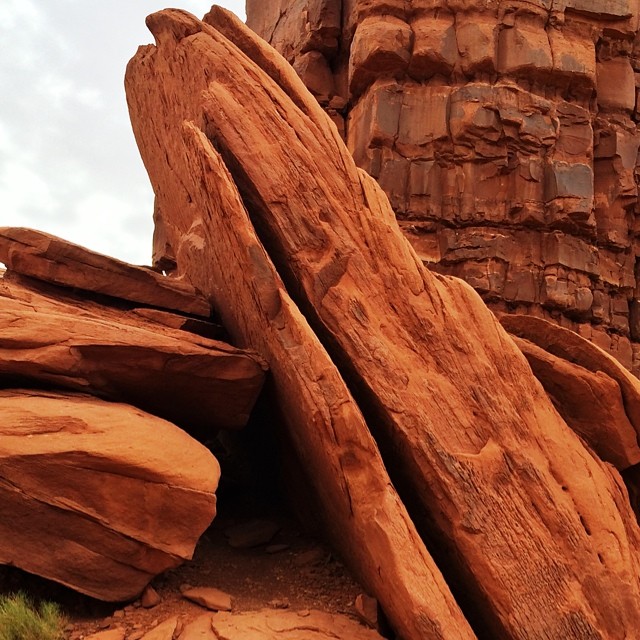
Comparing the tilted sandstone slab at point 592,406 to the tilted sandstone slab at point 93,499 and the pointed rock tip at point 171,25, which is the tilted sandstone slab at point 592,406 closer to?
the tilted sandstone slab at point 93,499

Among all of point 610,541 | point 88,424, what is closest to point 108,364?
point 88,424

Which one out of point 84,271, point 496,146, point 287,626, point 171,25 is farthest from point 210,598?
point 496,146

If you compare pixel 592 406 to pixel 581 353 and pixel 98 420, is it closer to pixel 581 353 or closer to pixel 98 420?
pixel 581 353

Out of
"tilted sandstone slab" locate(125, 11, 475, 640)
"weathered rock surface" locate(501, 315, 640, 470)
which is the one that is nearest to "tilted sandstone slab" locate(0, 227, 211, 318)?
"tilted sandstone slab" locate(125, 11, 475, 640)

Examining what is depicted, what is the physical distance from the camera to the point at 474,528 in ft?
17.7

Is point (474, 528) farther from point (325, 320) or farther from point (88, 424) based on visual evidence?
point (88, 424)

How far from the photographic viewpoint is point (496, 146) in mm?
15875

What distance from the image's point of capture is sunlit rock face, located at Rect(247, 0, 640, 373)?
15578 mm

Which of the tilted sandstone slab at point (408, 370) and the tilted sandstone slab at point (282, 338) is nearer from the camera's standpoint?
the tilted sandstone slab at point (282, 338)

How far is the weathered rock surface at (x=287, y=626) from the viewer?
16.5 ft

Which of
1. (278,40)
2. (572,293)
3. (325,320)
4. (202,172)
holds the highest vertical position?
(278,40)

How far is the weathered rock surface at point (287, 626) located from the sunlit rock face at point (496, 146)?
427 inches

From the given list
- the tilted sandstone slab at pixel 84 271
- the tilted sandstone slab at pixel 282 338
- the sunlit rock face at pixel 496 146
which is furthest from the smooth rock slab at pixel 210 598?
the sunlit rock face at pixel 496 146

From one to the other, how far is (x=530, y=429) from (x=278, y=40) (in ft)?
49.8
